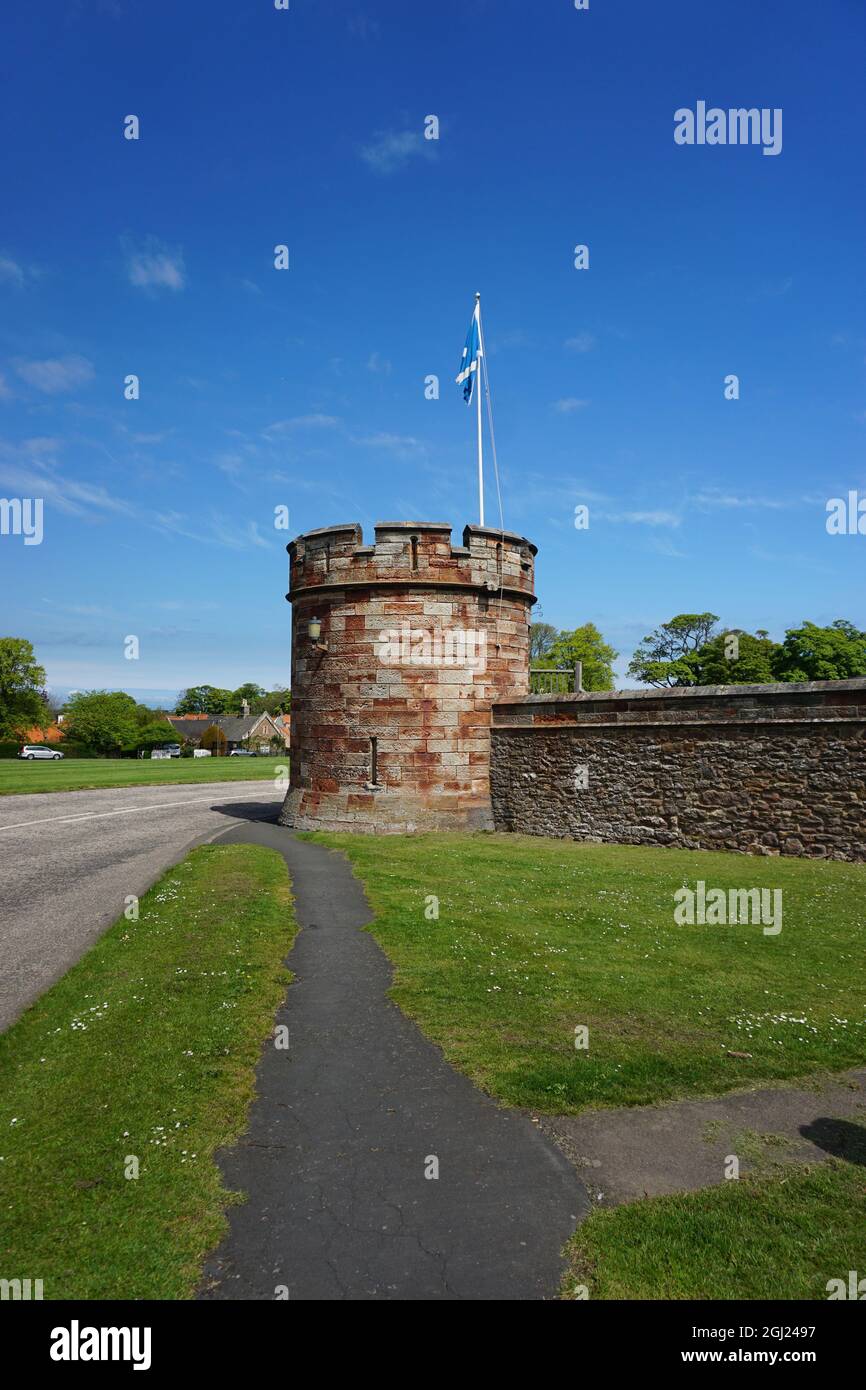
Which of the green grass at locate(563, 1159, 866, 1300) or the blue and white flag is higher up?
the blue and white flag

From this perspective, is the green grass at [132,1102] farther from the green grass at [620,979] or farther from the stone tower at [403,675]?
the stone tower at [403,675]

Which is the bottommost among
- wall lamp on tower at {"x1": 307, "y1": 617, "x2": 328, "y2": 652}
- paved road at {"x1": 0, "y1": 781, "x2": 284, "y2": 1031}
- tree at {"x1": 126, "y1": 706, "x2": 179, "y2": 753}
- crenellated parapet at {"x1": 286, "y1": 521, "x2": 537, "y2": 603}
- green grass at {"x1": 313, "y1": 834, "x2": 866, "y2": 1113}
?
paved road at {"x1": 0, "y1": 781, "x2": 284, "y2": 1031}

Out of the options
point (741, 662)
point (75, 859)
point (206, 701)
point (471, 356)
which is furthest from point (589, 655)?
Answer: point (206, 701)

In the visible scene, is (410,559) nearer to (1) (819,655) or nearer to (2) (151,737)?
(1) (819,655)

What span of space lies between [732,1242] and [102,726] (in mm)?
95889

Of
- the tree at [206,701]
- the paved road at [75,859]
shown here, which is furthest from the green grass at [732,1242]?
the tree at [206,701]

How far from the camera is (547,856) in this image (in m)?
16.5

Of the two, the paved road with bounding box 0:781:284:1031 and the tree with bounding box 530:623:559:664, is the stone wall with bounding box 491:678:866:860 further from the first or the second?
the tree with bounding box 530:623:559:664

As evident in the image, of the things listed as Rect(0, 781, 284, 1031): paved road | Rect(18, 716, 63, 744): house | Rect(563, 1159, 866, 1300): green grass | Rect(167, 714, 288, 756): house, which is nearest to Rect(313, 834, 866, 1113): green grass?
Rect(563, 1159, 866, 1300): green grass

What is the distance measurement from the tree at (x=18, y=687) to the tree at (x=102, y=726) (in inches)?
191

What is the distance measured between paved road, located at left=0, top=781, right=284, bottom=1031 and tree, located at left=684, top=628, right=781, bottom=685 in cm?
4610

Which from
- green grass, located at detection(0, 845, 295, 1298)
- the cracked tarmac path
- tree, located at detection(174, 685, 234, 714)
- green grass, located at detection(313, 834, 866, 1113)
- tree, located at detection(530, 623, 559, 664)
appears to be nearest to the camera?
the cracked tarmac path

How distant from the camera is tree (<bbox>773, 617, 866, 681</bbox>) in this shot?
5825 cm

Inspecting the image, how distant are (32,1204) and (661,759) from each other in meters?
15.4
